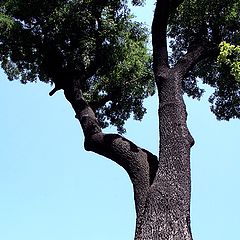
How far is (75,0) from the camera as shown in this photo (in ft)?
32.1

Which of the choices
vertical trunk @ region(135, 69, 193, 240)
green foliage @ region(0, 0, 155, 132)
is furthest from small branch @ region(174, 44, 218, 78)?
green foliage @ region(0, 0, 155, 132)

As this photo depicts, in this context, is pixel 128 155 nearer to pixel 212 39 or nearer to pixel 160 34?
pixel 160 34

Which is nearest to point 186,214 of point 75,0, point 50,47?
point 50,47

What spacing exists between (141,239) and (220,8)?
5447 mm

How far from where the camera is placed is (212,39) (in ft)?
28.0

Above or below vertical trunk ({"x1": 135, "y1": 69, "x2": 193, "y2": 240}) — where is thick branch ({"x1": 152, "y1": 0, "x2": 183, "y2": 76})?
above

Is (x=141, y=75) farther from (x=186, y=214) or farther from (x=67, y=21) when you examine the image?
(x=186, y=214)

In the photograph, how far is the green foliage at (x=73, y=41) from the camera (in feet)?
30.9

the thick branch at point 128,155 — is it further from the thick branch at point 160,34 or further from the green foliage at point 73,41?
the green foliage at point 73,41

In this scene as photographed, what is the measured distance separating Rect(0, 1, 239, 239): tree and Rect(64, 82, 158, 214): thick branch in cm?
2

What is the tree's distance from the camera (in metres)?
5.62

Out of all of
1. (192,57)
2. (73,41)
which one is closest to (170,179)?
(192,57)

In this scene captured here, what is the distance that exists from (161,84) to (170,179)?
1.87 metres

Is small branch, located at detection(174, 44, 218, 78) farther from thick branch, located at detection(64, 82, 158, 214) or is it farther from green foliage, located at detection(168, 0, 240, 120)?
thick branch, located at detection(64, 82, 158, 214)
